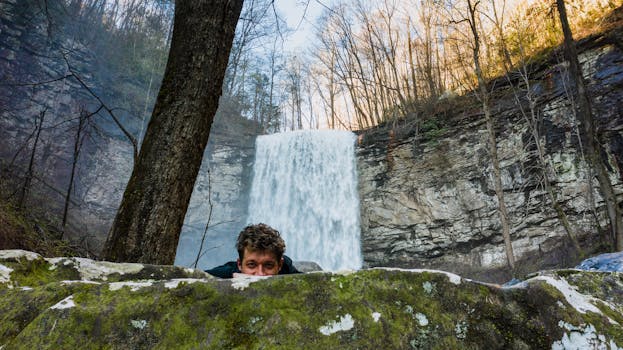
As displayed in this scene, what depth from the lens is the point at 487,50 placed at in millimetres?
13523

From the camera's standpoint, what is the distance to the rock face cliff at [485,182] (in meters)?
10.6

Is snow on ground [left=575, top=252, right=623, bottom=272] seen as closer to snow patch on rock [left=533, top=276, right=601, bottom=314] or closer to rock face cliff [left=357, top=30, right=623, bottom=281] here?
snow patch on rock [left=533, top=276, right=601, bottom=314]

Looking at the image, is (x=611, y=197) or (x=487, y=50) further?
(x=487, y=50)

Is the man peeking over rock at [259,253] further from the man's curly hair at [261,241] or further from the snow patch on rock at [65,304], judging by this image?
the snow patch on rock at [65,304]

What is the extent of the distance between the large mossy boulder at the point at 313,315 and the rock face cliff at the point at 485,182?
33.7 feet

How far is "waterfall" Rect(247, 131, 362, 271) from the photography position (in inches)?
628

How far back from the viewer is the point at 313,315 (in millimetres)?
934

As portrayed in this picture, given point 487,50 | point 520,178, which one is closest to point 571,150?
point 520,178

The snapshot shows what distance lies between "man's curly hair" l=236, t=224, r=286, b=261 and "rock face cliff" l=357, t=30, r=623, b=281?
9.96m

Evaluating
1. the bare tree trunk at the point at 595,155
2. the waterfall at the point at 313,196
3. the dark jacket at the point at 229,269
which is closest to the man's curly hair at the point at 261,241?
the dark jacket at the point at 229,269

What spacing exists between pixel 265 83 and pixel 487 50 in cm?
1837

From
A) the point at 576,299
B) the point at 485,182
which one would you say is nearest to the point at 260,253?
the point at 576,299

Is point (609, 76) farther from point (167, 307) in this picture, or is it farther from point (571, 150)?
point (167, 307)

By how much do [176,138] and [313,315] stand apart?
194 cm
